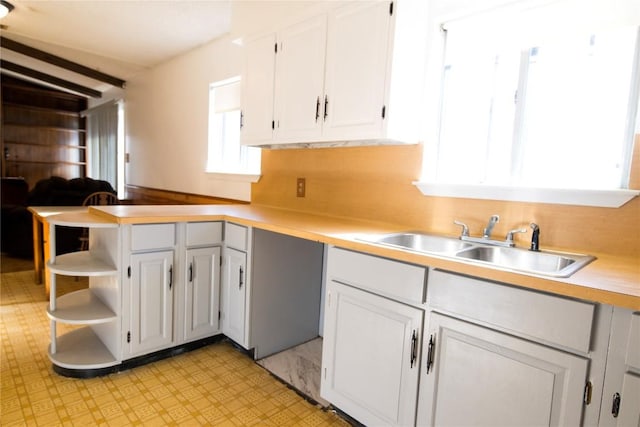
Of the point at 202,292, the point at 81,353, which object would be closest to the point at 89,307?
the point at 81,353

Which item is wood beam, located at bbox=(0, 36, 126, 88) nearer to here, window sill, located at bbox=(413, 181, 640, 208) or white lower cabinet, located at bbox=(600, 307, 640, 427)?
window sill, located at bbox=(413, 181, 640, 208)

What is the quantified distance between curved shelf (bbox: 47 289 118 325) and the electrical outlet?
1.36 meters

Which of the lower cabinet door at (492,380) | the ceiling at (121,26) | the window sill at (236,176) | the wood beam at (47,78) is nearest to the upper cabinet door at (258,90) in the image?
the window sill at (236,176)

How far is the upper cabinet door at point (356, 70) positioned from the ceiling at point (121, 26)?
1.25 m

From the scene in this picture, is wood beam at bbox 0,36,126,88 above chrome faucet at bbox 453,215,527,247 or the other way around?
above

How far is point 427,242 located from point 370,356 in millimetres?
612

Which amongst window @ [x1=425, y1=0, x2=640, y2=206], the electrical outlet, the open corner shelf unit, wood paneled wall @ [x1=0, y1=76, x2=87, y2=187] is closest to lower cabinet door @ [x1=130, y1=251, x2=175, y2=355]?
the open corner shelf unit

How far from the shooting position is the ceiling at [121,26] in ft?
9.45

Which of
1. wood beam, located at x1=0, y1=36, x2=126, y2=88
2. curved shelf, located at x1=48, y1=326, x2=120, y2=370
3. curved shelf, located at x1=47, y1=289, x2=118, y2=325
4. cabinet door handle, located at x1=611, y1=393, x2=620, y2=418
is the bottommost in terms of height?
curved shelf, located at x1=48, y1=326, x2=120, y2=370

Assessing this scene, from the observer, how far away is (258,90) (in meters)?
2.44

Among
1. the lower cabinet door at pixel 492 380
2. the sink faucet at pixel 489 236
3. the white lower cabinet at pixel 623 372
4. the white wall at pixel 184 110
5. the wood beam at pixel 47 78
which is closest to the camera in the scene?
the white lower cabinet at pixel 623 372

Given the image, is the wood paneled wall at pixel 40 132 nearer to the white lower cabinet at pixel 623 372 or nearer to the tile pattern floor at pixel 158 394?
the tile pattern floor at pixel 158 394

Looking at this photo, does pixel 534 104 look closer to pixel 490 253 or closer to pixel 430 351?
pixel 490 253

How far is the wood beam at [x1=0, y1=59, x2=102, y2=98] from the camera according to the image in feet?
19.4
